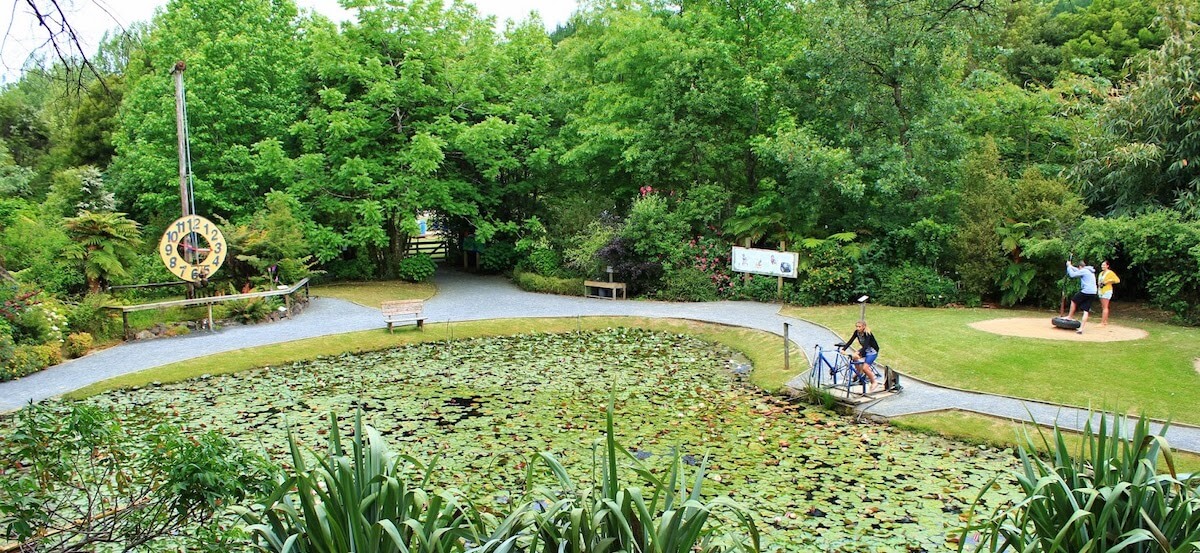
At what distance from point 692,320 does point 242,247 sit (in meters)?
10.5

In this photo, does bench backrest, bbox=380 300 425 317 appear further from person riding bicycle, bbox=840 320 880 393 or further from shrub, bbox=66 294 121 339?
person riding bicycle, bbox=840 320 880 393

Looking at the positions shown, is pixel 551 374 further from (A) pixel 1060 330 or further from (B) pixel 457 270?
(B) pixel 457 270

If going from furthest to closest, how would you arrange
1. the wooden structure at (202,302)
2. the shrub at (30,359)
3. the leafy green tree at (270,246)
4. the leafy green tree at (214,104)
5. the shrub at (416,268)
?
1. the shrub at (416,268)
2. the leafy green tree at (214,104)
3. the leafy green tree at (270,246)
4. the wooden structure at (202,302)
5. the shrub at (30,359)

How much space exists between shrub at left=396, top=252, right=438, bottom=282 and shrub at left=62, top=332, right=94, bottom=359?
1019 cm

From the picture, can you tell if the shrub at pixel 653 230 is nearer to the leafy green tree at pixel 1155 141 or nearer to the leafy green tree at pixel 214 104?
the leafy green tree at pixel 1155 141

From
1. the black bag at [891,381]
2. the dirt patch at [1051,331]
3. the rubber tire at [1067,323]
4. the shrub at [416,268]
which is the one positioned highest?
the shrub at [416,268]

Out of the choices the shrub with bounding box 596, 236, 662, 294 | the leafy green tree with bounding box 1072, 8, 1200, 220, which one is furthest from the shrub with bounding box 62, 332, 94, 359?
the leafy green tree with bounding box 1072, 8, 1200, 220

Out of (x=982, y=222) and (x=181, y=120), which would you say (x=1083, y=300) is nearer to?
(x=982, y=222)

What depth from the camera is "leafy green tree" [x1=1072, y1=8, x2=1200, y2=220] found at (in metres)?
15.1

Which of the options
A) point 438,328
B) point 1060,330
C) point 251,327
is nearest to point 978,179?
point 1060,330

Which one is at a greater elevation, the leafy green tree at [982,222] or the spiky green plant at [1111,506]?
the leafy green tree at [982,222]

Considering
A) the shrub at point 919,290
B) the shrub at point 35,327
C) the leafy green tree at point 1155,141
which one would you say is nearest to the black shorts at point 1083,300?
the leafy green tree at point 1155,141

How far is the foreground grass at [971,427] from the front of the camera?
351 inches

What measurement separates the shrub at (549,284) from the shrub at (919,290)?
7.83 meters
